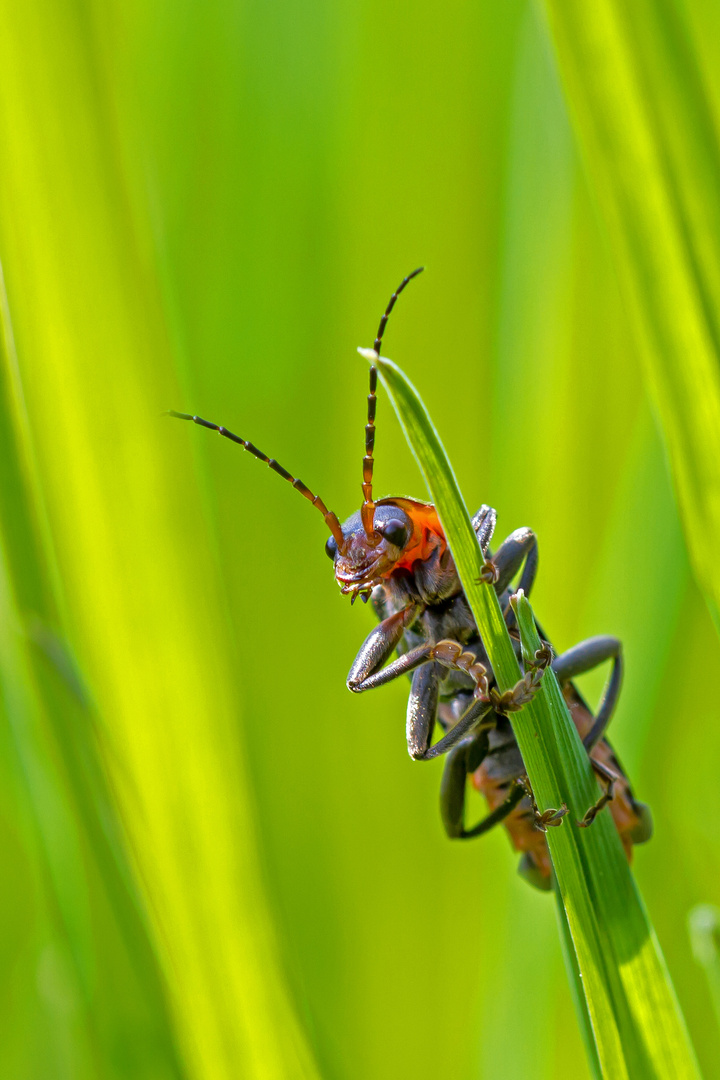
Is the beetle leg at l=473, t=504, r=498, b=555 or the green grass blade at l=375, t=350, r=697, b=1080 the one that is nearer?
the green grass blade at l=375, t=350, r=697, b=1080

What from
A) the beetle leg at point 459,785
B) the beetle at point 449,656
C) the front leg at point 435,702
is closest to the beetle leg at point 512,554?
the beetle at point 449,656

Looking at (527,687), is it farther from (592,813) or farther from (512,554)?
(512,554)

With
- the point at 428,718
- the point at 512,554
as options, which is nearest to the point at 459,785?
the point at 428,718

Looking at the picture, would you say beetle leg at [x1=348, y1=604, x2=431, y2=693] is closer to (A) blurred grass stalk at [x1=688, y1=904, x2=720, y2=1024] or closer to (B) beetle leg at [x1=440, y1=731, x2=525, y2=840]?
(B) beetle leg at [x1=440, y1=731, x2=525, y2=840]

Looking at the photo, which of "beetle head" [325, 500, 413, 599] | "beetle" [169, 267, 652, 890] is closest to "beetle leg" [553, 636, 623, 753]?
"beetle" [169, 267, 652, 890]

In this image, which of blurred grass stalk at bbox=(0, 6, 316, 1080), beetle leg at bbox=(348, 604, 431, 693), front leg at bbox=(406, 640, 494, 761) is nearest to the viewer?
blurred grass stalk at bbox=(0, 6, 316, 1080)

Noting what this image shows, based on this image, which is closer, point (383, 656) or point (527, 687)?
point (527, 687)
